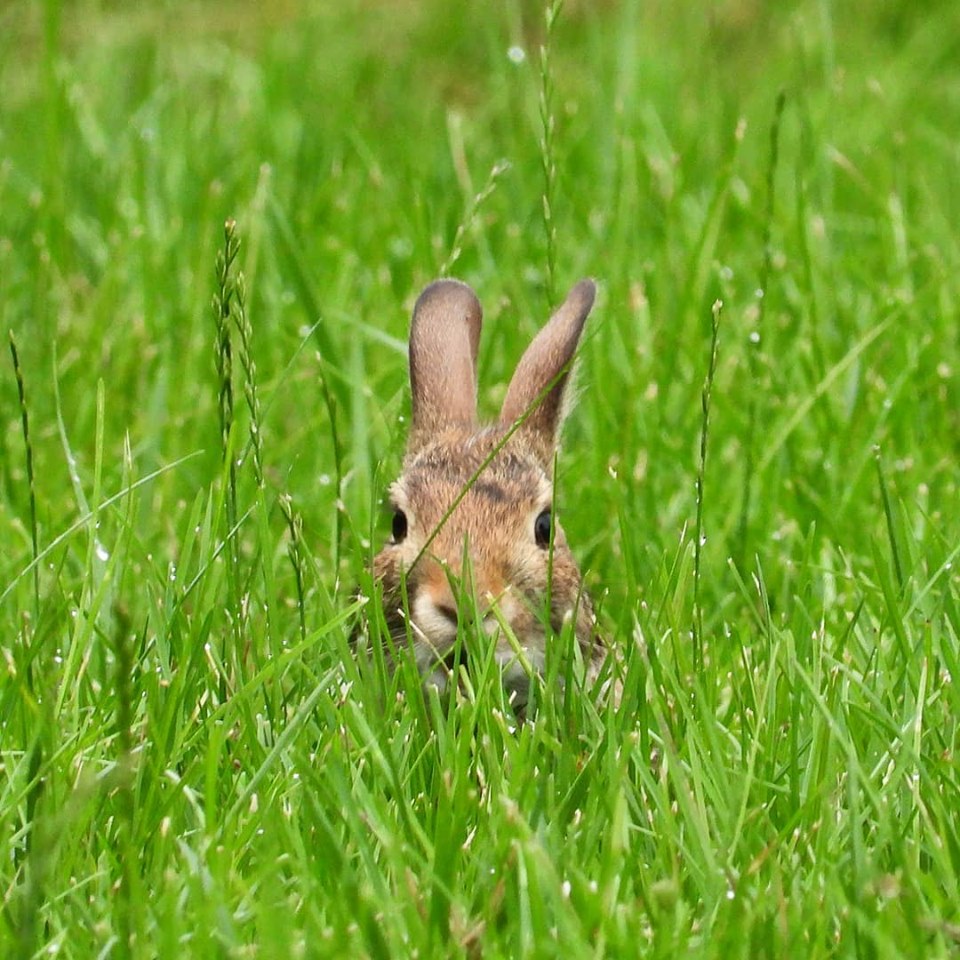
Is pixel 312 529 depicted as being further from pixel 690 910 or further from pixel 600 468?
pixel 690 910

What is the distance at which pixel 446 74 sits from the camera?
901 cm

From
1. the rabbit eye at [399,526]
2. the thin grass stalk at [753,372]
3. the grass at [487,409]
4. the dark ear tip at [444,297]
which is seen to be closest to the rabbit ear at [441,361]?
the dark ear tip at [444,297]

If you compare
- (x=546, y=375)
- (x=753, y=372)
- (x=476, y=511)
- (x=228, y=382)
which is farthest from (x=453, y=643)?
(x=753, y=372)

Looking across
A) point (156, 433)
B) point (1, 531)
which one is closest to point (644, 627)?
point (1, 531)

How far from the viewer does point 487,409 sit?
18.6ft

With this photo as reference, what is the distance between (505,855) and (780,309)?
3.44 metres

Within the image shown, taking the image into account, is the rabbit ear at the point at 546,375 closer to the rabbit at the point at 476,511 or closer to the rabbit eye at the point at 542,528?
the rabbit at the point at 476,511

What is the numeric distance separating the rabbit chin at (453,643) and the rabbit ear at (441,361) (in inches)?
35.9

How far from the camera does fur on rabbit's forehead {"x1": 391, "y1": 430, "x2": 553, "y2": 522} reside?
4.28m

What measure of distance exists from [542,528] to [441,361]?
671mm

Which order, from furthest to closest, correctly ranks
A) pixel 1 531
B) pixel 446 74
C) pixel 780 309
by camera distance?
pixel 446 74 → pixel 780 309 → pixel 1 531

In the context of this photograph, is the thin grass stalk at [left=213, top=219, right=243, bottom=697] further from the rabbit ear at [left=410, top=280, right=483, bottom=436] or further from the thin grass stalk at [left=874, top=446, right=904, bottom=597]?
the thin grass stalk at [left=874, top=446, right=904, bottom=597]

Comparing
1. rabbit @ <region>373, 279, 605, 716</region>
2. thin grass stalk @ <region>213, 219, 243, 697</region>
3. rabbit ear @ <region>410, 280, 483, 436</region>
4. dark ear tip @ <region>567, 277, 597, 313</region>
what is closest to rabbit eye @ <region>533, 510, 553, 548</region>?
rabbit @ <region>373, 279, 605, 716</region>

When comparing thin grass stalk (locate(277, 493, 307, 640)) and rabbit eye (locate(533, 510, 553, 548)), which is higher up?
thin grass stalk (locate(277, 493, 307, 640))
